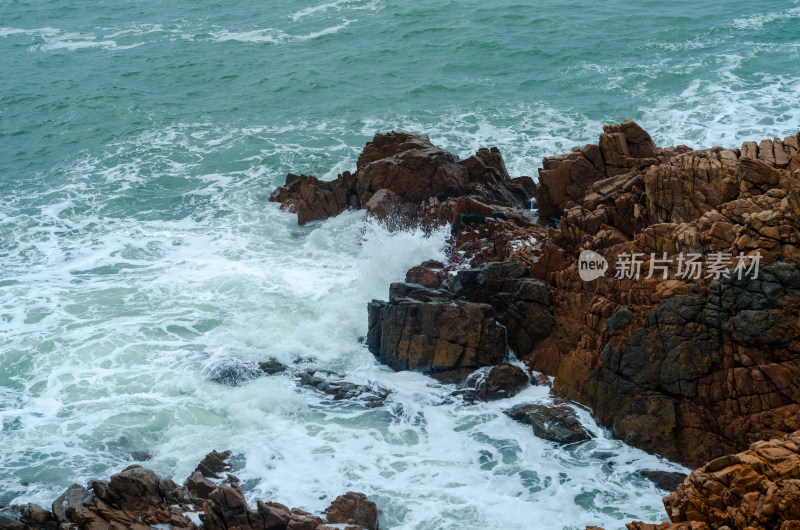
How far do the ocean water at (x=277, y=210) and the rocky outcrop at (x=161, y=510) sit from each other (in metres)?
0.68

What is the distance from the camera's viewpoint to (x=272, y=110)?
119 ft

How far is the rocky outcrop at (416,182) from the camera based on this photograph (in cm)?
2466

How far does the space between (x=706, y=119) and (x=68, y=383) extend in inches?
953

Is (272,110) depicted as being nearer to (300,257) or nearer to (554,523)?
(300,257)

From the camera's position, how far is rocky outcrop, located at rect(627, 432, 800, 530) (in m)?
9.75

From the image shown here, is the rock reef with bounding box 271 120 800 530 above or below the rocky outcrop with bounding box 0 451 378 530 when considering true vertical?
above

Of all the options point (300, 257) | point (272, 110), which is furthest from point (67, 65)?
point (300, 257)

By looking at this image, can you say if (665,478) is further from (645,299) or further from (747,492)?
(747,492)

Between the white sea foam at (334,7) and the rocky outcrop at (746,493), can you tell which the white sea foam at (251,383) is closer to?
the rocky outcrop at (746,493)

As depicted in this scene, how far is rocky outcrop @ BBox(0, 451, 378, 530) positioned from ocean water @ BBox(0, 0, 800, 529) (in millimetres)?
681

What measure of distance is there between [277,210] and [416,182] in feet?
19.0

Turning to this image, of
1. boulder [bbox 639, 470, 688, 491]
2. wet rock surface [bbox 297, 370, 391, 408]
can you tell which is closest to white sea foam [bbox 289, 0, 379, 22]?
wet rock surface [bbox 297, 370, 391, 408]

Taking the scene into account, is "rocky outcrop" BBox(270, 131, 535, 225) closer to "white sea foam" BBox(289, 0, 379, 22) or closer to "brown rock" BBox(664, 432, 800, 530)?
"brown rock" BBox(664, 432, 800, 530)

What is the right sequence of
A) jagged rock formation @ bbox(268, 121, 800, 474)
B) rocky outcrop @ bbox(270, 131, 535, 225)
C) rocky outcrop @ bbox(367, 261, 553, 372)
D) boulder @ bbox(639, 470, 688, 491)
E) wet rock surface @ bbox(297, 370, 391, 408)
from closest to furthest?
1. jagged rock formation @ bbox(268, 121, 800, 474)
2. boulder @ bbox(639, 470, 688, 491)
3. wet rock surface @ bbox(297, 370, 391, 408)
4. rocky outcrop @ bbox(367, 261, 553, 372)
5. rocky outcrop @ bbox(270, 131, 535, 225)
